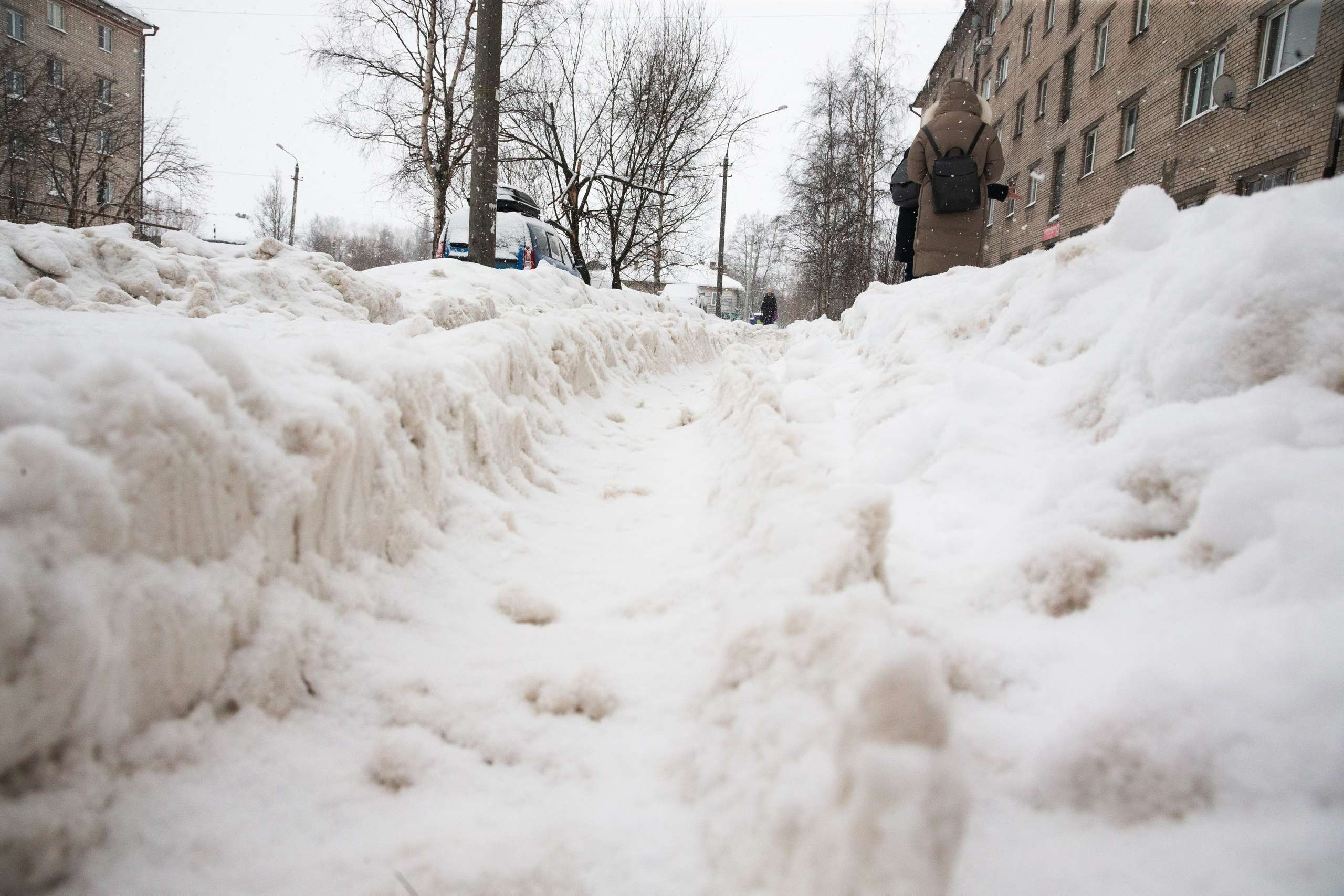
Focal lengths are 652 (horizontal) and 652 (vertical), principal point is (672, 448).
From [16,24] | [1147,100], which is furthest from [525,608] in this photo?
[16,24]

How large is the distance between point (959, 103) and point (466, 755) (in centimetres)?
653

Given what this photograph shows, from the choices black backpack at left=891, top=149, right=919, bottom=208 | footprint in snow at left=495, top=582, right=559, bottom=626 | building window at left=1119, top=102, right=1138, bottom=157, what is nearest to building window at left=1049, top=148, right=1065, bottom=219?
building window at left=1119, top=102, right=1138, bottom=157

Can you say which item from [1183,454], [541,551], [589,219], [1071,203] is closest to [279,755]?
[541,551]

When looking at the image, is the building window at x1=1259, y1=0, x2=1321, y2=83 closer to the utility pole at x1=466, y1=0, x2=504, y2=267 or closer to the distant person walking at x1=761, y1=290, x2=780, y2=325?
the utility pole at x1=466, y1=0, x2=504, y2=267

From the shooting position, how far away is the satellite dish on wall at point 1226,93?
9086 mm

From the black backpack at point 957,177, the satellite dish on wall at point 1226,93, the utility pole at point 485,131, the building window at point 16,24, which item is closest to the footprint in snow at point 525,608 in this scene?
the black backpack at point 957,177

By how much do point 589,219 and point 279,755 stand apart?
16.4 m

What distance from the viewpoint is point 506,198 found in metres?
14.0

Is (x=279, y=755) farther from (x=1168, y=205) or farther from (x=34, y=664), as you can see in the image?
(x=1168, y=205)

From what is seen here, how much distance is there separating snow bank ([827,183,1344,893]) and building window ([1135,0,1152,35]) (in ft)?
54.0

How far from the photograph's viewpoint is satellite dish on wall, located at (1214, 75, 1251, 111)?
9.09 metres

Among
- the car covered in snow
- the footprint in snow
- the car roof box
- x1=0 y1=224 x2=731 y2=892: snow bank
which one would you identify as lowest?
the footprint in snow

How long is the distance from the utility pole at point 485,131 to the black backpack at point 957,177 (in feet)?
16.3

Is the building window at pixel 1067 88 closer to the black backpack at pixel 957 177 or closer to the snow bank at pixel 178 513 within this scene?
the black backpack at pixel 957 177
